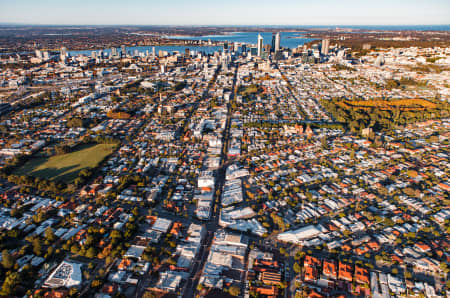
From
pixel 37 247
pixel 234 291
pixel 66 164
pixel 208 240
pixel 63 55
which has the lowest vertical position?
pixel 234 291

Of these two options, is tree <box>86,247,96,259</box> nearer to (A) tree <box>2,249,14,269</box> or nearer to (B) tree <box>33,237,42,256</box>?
(B) tree <box>33,237,42,256</box>

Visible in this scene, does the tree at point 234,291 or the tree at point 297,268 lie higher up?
the tree at point 297,268

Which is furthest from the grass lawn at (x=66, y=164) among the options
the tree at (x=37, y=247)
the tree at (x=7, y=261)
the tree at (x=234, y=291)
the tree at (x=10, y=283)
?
the tree at (x=234, y=291)

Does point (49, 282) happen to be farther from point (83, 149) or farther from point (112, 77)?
point (112, 77)

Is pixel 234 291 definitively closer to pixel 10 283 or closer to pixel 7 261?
pixel 10 283

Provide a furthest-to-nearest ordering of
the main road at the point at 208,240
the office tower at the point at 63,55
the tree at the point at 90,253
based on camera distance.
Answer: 1. the office tower at the point at 63,55
2. the tree at the point at 90,253
3. the main road at the point at 208,240

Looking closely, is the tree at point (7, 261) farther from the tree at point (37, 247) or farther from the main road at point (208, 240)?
the main road at point (208, 240)

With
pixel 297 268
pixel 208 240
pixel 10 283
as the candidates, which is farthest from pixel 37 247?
pixel 297 268

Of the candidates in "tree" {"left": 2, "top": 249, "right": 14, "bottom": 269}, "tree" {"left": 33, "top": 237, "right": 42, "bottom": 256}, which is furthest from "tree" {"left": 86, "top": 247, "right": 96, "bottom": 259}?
"tree" {"left": 2, "top": 249, "right": 14, "bottom": 269}

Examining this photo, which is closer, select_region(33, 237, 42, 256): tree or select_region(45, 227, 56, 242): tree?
select_region(33, 237, 42, 256): tree
